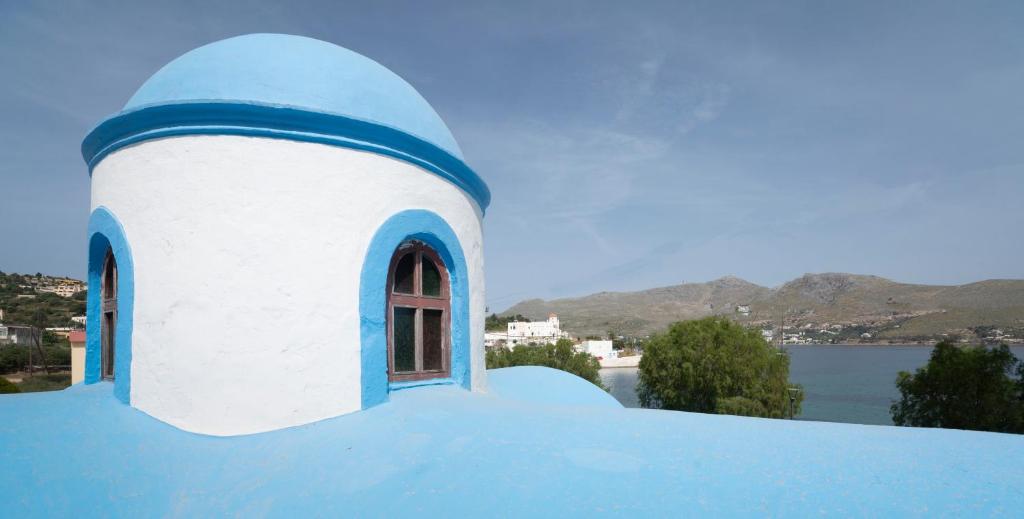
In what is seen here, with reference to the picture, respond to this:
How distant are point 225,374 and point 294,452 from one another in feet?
2.74

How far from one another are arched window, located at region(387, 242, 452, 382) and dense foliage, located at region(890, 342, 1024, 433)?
17839 mm

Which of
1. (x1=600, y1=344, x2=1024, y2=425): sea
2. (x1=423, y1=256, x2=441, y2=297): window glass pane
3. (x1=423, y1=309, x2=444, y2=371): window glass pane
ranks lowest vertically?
(x1=600, y1=344, x2=1024, y2=425): sea

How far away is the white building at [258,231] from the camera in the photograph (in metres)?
4.25

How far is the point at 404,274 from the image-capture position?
5320mm

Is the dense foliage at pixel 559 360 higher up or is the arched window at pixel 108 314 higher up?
the arched window at pixel 108 314

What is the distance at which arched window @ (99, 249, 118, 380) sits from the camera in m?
5.64

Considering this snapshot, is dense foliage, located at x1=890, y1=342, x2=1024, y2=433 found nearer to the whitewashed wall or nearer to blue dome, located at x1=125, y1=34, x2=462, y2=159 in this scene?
blue dome, located at x1=125, y1=34, x2=462, y2=159

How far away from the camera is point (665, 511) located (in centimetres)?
272

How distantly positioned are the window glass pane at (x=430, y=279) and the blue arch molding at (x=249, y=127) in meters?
1.01

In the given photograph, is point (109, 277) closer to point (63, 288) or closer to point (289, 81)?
point (289, 81)

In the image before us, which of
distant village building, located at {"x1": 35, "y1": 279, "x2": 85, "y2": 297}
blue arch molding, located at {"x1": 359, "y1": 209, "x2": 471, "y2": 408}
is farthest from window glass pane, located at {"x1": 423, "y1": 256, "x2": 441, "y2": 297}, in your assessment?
distant village building, located at {"x1": 35, "y1": 279, "x2": 85, "y2": 297}

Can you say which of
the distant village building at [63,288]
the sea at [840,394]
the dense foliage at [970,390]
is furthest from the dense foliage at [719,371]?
the distant village building at [63,288]

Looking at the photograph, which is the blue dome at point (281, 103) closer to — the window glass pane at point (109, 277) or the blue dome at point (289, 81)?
the blue dome at point (289, 81)

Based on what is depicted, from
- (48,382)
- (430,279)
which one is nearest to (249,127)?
(430,279)
